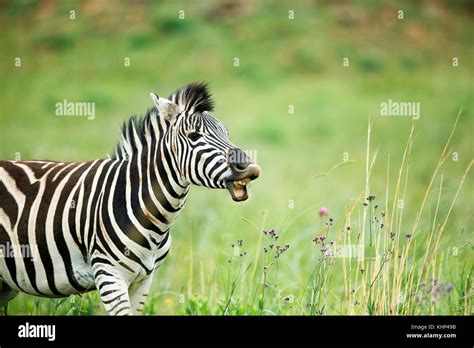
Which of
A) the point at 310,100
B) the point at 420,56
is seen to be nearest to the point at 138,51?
the point at 310,100

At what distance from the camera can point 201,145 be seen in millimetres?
6234

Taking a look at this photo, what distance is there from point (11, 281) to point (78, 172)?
96 cm

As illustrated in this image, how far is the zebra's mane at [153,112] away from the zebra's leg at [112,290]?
0.97 metres

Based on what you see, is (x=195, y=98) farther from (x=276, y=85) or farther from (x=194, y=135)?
(x=276, y=85)

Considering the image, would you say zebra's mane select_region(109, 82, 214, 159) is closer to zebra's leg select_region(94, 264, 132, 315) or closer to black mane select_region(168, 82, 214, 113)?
black mane select_region(168, 82, 214, 113)

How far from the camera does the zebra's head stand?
19.6 feet

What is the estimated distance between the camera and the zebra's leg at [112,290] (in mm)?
6121

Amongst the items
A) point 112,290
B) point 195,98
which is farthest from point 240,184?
point 112,290

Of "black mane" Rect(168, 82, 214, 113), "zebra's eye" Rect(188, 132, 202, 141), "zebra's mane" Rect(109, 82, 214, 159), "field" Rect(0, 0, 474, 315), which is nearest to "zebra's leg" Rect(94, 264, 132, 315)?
"zebra's mane" Rect(109, 82, 214, 159)

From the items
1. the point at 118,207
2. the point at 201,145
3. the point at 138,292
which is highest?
the point at 201,145

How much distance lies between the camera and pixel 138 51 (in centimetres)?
1831

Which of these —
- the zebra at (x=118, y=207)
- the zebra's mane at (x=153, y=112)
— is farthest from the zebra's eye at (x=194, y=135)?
the zebra's mane at (x=153, y=112)

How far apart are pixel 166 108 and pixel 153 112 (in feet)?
0.69

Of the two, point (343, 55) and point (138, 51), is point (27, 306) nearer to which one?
point (138, 51)
